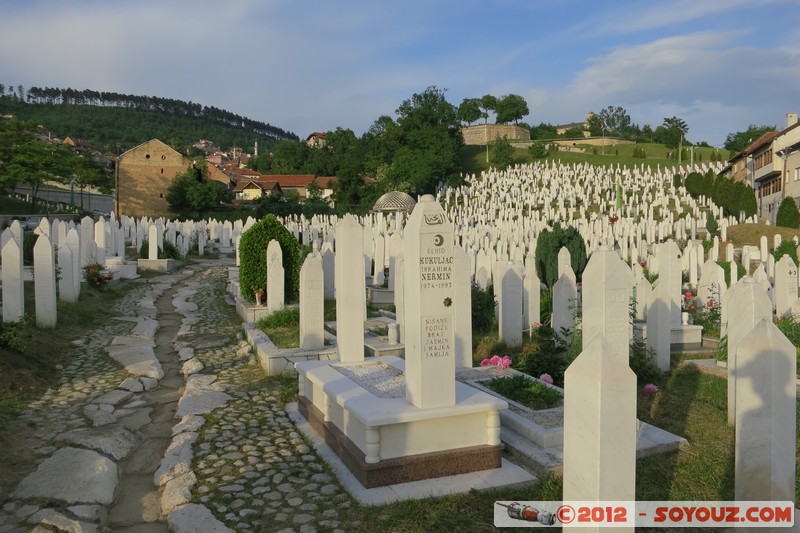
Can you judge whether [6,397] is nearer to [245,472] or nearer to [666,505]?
[245,472]

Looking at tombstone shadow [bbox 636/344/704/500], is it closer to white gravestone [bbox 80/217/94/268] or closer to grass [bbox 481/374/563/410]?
grass [bbox 481/374/563/410]

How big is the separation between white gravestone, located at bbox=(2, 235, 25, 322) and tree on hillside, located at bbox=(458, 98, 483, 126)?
8276cm

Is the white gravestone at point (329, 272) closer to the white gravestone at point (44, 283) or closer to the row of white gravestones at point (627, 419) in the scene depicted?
the white gravestone at point (44, 283)

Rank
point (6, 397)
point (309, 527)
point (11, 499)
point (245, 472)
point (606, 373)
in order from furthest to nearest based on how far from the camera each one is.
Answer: point (6, 397), point (245, 472), point (11, 499), point (309, 527), point (606, 373)

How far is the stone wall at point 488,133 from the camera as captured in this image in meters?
95.0

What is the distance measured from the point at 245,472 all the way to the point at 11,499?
165cm

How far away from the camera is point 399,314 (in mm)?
9898

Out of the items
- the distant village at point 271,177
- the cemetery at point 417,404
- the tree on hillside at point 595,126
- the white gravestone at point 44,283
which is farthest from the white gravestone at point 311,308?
the tree on hillside at point 595,126

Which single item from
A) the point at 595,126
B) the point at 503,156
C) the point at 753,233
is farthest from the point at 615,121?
the point at 753,233

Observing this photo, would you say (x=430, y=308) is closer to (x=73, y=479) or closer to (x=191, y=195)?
(x=73, y=479)

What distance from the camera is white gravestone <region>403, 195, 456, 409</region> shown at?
15.9 feet

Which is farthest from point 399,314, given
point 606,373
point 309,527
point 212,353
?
point 606,373

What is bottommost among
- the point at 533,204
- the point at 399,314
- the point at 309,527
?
the point at 309,527

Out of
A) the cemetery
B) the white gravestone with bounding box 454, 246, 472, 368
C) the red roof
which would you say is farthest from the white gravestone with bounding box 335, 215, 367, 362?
the red roof
